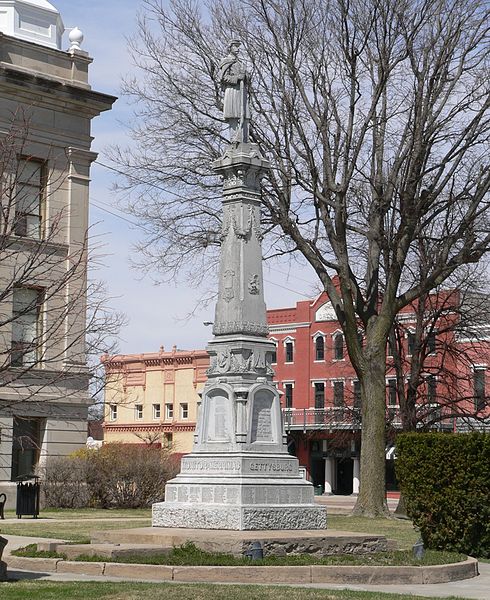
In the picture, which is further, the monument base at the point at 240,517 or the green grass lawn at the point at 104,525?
the green grass lawn at the point at 104,525

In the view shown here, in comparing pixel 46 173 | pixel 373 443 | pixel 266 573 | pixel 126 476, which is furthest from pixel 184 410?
pixel 266 573

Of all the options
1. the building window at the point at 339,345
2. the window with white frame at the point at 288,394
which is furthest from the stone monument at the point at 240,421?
the window with white frame at the point at 288,394

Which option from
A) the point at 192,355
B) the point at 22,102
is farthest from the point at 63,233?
the point at 192,355

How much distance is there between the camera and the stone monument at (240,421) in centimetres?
1734

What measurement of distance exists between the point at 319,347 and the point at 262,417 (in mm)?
50470

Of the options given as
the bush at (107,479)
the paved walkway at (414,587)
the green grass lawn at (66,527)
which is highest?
the bush at (107,479)

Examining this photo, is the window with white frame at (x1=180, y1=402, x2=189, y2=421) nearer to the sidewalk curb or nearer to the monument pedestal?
the monument pedestal

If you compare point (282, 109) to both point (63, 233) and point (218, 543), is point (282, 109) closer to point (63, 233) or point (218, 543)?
point (63, 233)

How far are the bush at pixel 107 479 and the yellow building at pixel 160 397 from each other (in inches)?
1407

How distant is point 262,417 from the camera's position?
18.2m

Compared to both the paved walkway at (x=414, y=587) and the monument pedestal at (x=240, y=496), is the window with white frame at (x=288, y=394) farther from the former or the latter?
the paved walkway at (x=414, y=587)

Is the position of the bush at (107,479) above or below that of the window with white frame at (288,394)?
below

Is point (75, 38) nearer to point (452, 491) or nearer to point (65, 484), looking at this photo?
point (65, 484)

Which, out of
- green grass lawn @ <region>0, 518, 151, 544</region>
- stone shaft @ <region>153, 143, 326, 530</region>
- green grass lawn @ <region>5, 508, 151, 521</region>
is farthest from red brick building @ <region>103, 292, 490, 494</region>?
stone shaft @ <region>153, 143, 326, 530</region>
